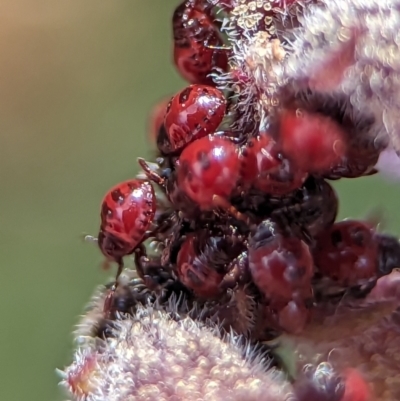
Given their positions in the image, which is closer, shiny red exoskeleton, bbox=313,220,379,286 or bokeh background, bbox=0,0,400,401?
shiny red exoskeleton, bbox=313,220,379,286

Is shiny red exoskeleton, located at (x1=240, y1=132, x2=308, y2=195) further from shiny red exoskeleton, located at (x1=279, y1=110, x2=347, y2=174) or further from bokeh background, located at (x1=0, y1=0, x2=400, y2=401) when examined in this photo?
bokeh background, located at (x1=0, y1=0, x2=400, y2=401)

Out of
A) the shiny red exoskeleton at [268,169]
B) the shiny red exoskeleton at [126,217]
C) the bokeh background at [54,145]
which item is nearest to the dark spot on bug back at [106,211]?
the shiny red exoskeleton at [126,217]

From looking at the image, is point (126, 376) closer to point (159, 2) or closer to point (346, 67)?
point (346, 67)

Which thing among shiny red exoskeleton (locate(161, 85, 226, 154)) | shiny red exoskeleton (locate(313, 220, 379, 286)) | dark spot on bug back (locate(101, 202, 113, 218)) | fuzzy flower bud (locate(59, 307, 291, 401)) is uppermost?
shiny red exoskeleton (locate(161, 85, 226, 154))

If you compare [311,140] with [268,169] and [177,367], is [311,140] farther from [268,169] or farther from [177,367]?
[177,367]

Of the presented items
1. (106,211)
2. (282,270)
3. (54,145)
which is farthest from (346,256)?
(54,145)

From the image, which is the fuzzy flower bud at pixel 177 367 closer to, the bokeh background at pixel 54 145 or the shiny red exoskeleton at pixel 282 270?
the shiny red exoskeleton at pixel 282 270

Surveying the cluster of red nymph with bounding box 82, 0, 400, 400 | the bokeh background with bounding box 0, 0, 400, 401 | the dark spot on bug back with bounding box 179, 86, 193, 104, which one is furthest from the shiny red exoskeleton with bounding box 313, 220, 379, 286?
the bokeh background with bounding box 0, 0, 400, 401
